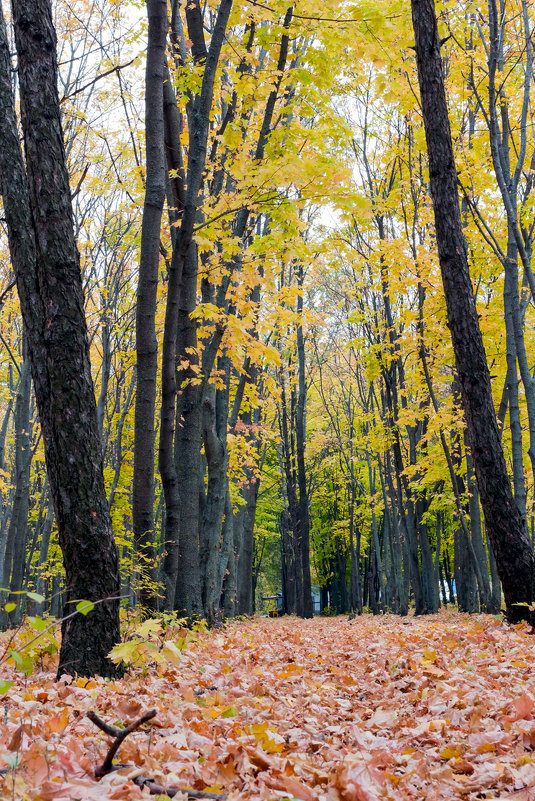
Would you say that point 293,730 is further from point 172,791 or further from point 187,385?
point 187,385

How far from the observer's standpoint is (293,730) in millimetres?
3176

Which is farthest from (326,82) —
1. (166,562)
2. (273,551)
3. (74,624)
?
(273,551)

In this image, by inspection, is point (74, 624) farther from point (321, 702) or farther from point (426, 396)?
point (426, 396)

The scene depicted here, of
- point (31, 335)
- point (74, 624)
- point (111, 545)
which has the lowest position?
point (74, 624)

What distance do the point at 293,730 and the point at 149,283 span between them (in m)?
4.94

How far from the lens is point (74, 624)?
4262 millimetres

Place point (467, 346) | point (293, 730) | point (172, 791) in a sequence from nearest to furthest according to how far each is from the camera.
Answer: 1. point (172, 791)
2. point (293, 730)
3. point (467, 346)

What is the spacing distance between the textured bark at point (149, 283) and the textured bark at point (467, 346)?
290 centimetres

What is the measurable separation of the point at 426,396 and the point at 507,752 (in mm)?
14039

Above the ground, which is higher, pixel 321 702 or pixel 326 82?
pixel 326 82

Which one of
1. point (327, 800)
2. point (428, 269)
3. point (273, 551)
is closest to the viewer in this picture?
point (327, 800)

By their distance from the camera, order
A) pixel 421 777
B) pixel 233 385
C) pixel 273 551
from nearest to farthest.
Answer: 1. pixel 421 777
2. pixel 233 385
3. pixel 273 551

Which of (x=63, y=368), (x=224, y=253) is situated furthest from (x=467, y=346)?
(x=63, y=368)

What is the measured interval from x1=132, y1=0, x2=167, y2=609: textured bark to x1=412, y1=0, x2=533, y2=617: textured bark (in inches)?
114
